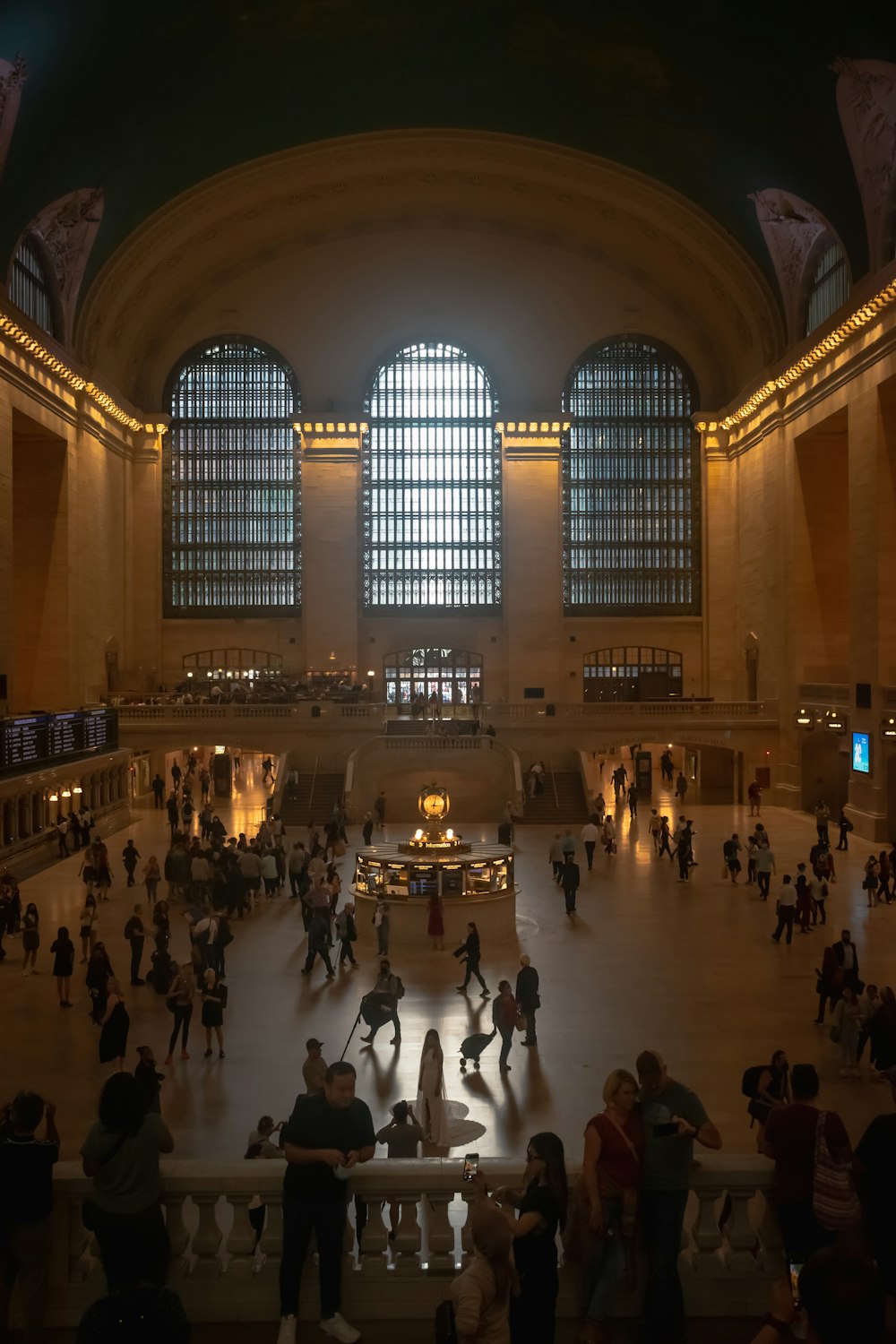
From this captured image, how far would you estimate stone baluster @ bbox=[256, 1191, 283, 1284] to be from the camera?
4.45m

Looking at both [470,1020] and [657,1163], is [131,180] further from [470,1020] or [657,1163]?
[657,1163]

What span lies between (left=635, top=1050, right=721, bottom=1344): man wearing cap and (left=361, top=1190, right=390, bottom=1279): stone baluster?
3.32 feet

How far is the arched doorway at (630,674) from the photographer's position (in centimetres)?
4147

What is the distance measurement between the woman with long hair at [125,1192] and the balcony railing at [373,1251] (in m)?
0.20

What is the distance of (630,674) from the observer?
4162 centimetres

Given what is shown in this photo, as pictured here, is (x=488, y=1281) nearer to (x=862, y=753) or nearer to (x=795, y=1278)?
(x=795, y=1278)

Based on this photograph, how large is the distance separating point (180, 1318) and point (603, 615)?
130 feet

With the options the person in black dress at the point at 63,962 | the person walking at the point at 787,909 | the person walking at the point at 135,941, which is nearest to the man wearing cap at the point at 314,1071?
the person in black dress at the point at 63,962

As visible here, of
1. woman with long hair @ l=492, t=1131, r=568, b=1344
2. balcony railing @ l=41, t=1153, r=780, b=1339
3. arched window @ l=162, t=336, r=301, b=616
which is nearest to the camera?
woman with long hair @ l=492, t=1131, r=568, b=1344

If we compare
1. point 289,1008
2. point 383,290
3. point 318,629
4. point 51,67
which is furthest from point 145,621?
point 289,1008

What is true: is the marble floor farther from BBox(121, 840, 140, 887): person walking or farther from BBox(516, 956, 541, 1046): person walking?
BBox(121, 840, 140, 887): person walking

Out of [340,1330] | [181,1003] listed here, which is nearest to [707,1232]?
[340,1330]

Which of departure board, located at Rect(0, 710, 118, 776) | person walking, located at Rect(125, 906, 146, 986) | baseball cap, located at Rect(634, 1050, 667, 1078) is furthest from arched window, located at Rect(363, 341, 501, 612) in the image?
baseball cap, located at Rect(634, 1050, 667, 1078)

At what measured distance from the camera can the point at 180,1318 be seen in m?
2.83
